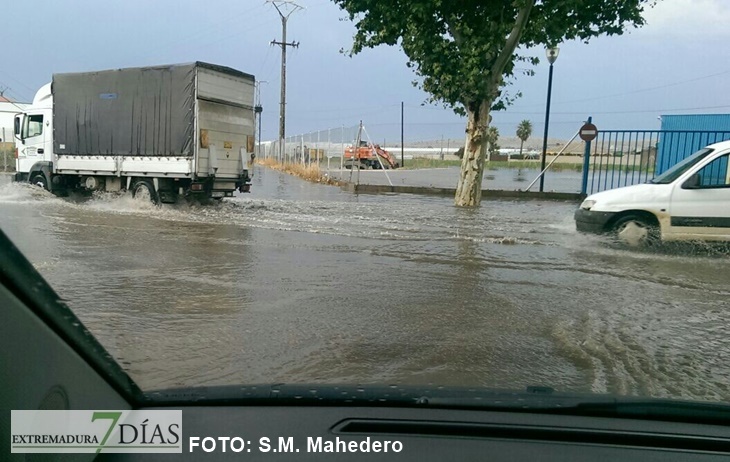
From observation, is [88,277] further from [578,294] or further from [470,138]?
[470,138]

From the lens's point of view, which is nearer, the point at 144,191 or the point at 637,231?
the point at 637,231

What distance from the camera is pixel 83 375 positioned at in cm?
175

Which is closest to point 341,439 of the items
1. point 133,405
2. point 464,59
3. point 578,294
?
point 133,405

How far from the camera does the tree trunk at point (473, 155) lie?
1669 centimetres

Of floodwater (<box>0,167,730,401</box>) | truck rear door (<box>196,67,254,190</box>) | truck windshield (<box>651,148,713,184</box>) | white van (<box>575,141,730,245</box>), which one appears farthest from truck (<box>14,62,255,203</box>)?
truck windshield (<box>651,148,713,184</box>)

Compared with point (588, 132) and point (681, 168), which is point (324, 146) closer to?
point (588, 132)

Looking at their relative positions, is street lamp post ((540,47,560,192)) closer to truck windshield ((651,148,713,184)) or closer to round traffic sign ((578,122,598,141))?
round traffic sign ((578,122,598,141))

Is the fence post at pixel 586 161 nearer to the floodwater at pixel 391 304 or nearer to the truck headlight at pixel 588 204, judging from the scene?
the floodwater at pixel 391 304

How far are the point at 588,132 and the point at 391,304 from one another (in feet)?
45.8

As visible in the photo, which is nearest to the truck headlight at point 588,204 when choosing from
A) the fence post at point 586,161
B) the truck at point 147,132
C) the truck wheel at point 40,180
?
the fence post at point 586,161

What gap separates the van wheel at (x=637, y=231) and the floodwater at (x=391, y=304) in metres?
0.23

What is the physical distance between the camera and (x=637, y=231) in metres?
9.90

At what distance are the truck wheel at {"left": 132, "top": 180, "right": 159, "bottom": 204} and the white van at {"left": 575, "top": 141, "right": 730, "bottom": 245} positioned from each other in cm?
1081

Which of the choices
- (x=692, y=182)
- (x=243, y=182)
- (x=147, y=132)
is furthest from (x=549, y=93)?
(x=147, y=132)
